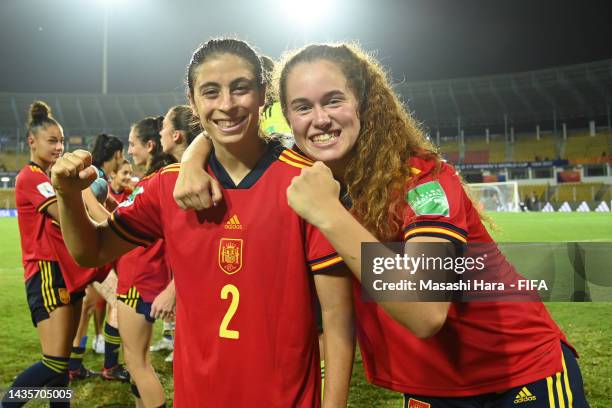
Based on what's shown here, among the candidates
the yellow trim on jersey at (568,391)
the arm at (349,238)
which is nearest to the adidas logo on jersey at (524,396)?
the yellow trim on jersey at (568,391)

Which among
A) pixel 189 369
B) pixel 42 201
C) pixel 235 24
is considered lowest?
pixel 189 369

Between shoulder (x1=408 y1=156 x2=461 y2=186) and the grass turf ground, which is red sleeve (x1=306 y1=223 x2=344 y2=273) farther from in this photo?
the grass turf ground

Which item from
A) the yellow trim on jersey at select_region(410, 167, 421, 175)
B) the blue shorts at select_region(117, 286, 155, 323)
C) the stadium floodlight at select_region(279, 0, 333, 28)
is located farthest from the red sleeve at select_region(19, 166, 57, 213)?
the stadium floodlight at select_region(279, 0, 333, 28)

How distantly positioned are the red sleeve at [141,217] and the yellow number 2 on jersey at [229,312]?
1.34 feet

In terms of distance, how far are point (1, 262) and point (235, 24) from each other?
36.8 metres

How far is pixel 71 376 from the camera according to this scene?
413 cm

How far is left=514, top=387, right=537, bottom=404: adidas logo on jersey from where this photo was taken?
5.18ft

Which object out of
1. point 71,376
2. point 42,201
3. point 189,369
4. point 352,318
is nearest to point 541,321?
point 352,318

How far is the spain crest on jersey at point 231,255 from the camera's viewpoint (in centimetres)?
157

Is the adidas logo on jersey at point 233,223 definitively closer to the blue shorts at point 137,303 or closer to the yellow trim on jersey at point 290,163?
the yellow trim on jersey at point 290,163

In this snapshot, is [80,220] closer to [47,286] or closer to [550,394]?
[550,394]

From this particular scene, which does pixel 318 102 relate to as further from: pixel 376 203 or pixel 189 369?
pixel 189 369

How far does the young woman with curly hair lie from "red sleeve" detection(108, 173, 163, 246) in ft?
0.57

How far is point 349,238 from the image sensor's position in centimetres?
133
